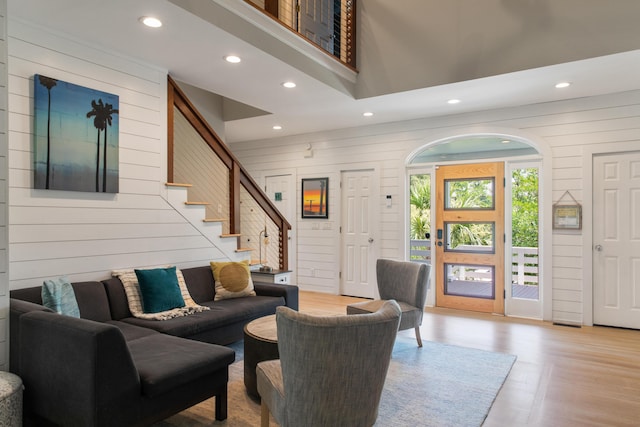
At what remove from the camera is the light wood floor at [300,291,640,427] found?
2.75 m

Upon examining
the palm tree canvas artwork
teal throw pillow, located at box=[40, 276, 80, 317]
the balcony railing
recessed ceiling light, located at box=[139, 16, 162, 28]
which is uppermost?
the balcony railing

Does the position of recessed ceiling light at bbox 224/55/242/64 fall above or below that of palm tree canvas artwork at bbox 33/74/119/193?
above

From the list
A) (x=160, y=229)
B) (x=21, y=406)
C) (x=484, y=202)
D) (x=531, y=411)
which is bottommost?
(x=531, y=411)

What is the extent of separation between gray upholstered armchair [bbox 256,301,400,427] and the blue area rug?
803mm

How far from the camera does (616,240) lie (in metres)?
4.78

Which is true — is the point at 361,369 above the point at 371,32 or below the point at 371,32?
below

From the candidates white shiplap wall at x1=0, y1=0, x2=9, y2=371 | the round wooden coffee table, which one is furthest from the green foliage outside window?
white shiplap wall at x1=0, y1=0, x2=9, y2=371

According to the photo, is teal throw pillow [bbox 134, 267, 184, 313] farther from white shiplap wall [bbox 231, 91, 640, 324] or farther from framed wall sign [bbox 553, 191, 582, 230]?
framed wall sign [bbox 553, 191, 582, 230]

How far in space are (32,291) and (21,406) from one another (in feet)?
3.26

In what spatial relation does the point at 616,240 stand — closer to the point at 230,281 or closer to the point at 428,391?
the point at 428,391

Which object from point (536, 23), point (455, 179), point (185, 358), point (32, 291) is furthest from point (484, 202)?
point (32, 291)

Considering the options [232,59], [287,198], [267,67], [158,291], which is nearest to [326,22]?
[267,67]

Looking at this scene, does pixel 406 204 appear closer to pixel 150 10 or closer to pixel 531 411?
pixel 531 411

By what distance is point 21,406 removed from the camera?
88.4 inches
